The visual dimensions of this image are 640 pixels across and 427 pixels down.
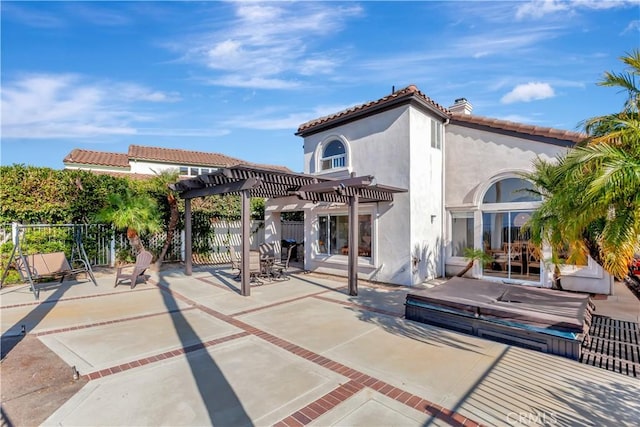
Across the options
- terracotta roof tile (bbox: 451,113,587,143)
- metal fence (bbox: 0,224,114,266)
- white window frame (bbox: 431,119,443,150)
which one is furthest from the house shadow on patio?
metal fence (bbox: 0,224,114,266)

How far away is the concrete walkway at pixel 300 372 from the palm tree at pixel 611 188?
6.74ft

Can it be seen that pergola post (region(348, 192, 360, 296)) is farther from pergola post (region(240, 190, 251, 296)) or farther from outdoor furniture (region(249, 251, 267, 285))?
outdoor furniture (region(249, 251, 267, 285))

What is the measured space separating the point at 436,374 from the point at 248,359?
9.96 ft

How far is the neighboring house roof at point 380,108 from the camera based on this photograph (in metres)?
11.5

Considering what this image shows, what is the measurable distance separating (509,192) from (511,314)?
23.3 feet

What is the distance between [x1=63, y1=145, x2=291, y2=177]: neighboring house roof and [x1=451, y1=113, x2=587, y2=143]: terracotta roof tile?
47.5ft

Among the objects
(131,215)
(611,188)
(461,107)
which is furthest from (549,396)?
(131,215)

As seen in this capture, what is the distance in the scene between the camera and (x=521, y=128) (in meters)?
11.3

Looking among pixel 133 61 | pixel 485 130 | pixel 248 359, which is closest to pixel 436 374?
pixel 248 359

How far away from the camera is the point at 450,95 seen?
1478 centimetres

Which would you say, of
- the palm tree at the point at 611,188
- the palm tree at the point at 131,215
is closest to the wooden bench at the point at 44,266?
the palm tree at the point at 131,215

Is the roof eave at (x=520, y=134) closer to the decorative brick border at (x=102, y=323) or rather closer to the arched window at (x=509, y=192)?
the arched window at (x=509, y=192)

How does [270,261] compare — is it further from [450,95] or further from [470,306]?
[450,95]

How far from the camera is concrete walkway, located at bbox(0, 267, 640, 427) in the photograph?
382 cm
